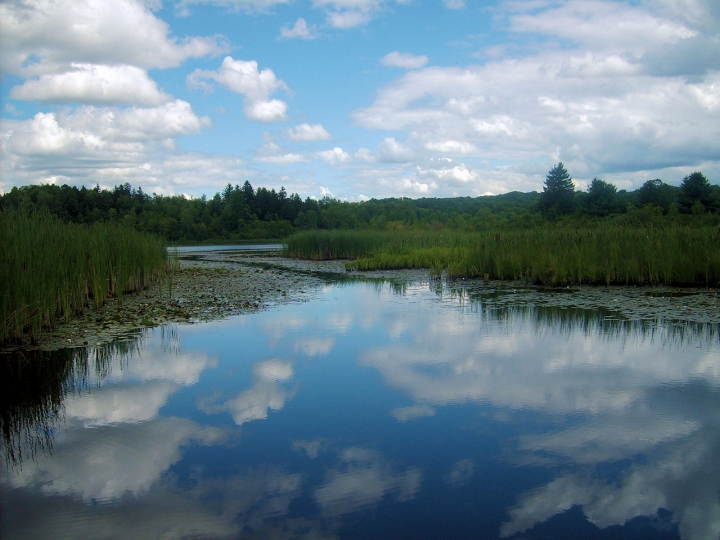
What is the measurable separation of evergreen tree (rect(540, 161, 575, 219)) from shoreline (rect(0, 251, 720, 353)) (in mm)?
36651

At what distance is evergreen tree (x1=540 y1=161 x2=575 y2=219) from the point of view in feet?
151

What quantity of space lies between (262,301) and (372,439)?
6.39 meters

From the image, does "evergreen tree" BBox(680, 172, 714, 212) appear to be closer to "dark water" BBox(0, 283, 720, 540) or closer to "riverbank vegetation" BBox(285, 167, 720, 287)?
"riverbank vegetation" BBox(285, 167, 720, 287)

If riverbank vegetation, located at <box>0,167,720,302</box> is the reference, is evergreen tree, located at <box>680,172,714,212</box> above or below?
above

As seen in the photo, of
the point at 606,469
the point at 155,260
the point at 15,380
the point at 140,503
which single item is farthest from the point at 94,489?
the point at 155,260

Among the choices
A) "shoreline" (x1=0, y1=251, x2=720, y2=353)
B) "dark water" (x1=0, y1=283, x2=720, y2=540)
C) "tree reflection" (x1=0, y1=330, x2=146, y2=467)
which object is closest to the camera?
"dark water" (x1=0, y1=283, x2=720, y2=540)

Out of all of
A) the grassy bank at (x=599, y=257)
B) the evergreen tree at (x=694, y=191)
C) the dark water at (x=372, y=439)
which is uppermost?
the evergreen tree at (x=694, y=191)

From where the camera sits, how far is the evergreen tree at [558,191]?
151 feet

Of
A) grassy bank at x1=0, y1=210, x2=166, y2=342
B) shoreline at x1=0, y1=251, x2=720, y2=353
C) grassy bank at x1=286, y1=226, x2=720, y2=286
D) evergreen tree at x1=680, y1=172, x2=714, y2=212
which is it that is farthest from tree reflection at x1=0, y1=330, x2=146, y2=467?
evergreen tree at x1=680, y1=172, x2=714, y2=212

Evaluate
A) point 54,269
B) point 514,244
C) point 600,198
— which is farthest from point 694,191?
point 54,269

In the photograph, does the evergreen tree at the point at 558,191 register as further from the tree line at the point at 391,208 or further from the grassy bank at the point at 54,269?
the grassy bank at the point at 54,269

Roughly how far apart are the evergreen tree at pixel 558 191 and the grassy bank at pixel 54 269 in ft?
133

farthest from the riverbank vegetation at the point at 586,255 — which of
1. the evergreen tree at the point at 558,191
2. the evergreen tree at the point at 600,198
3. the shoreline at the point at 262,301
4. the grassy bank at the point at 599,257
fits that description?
the evergreen tree at the point at 558,191

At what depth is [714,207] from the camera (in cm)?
2566
